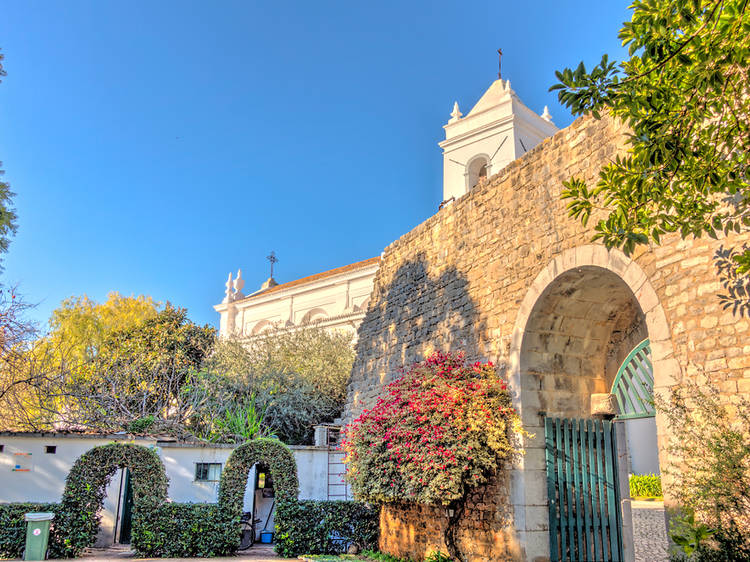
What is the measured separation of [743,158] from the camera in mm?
4598

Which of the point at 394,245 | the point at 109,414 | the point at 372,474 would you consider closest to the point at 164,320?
the point at 109,414

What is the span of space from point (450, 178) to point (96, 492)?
59.1 ft

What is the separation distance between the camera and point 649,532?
42.5 ft

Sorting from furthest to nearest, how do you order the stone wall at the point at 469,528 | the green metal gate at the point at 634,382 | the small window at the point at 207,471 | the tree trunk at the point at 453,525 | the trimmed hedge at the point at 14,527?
the small window at the point at 207,471 < the trimmed hedge at the point at 14,527 < the tree trunk at the point at 453,525 < the green metal gate at the point at 634,382 < the stone wall at the point at 469,528

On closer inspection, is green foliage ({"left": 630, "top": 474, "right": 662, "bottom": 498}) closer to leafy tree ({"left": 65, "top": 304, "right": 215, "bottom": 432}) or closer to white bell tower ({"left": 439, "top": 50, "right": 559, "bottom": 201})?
white bell tower ({"left": 439, "top": 50, "right": 559, "bottom": 201})

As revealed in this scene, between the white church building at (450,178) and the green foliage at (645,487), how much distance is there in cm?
1080

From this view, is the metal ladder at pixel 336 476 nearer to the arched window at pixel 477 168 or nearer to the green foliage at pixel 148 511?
the green foliage at pixel 148 511

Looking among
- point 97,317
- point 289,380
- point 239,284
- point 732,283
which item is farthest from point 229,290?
point 732,283

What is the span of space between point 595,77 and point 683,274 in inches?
98.1

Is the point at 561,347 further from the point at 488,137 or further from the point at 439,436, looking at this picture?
the point at 488,137

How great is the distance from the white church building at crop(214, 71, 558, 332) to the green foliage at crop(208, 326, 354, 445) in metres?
2.97

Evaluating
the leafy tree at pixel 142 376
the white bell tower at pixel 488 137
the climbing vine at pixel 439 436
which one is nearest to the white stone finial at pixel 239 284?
the leafy tree at pixel 142 376

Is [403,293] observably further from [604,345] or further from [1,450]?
[1,450]

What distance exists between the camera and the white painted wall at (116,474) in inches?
436
